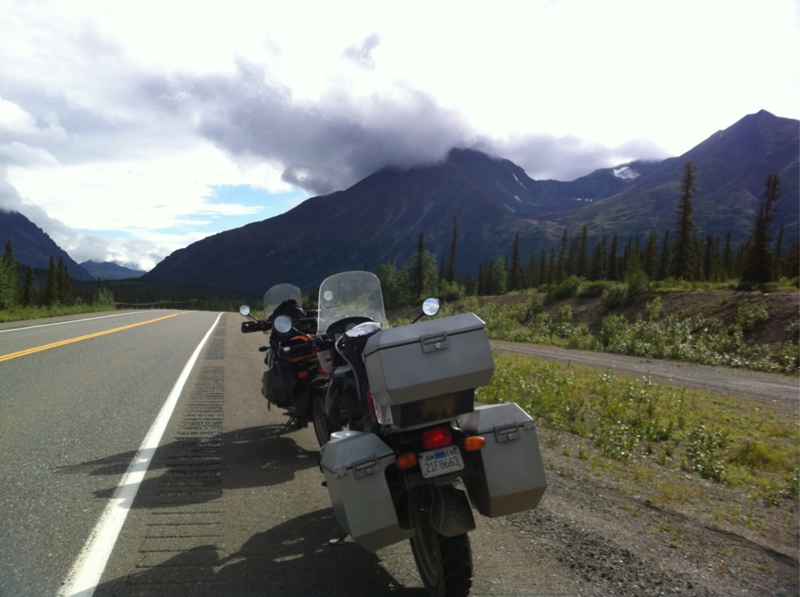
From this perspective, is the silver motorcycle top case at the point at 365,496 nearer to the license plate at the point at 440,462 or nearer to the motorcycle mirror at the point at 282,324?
the license plate at the point at 440,462

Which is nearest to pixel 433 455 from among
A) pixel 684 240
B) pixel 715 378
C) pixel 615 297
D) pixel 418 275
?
pixel 715 378

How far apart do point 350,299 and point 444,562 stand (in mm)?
2981

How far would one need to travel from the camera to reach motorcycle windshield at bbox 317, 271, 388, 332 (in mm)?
5449

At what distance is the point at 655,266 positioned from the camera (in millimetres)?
69750

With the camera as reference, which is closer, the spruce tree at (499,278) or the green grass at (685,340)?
the green grass at (685,340)

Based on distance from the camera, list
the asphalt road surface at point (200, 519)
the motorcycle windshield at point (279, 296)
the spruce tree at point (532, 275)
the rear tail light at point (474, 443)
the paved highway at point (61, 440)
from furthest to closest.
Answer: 1. the spruce tree at point (532, 275)
2. the motorcycle windshield at point (279, 296)
3. the paved highway at point (61, 440)
4. the asphalt road surface at point (200, 519)
5. the rear tail light at point (474, 443)

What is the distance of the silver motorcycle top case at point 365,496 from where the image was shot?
9.89 feet

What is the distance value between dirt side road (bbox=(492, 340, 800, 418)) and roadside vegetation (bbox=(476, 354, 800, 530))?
4.66ft

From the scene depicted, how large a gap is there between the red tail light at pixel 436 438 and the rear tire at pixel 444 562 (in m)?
0.37

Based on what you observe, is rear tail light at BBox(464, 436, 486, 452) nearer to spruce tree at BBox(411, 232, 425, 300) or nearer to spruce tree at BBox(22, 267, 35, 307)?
spruce tree at BBox(411, 232, 425, 300)

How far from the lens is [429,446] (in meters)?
3.24

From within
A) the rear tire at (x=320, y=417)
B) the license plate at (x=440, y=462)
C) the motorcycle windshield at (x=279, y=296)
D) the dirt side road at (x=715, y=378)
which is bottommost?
the dirt side road at (x=715, y=378)

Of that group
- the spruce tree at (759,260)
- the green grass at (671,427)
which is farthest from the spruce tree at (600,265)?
the green grass at (671,427)

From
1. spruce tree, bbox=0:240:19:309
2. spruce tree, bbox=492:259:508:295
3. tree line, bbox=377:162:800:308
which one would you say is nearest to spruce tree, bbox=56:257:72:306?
spruce tree, bbox=0:240:19:309
